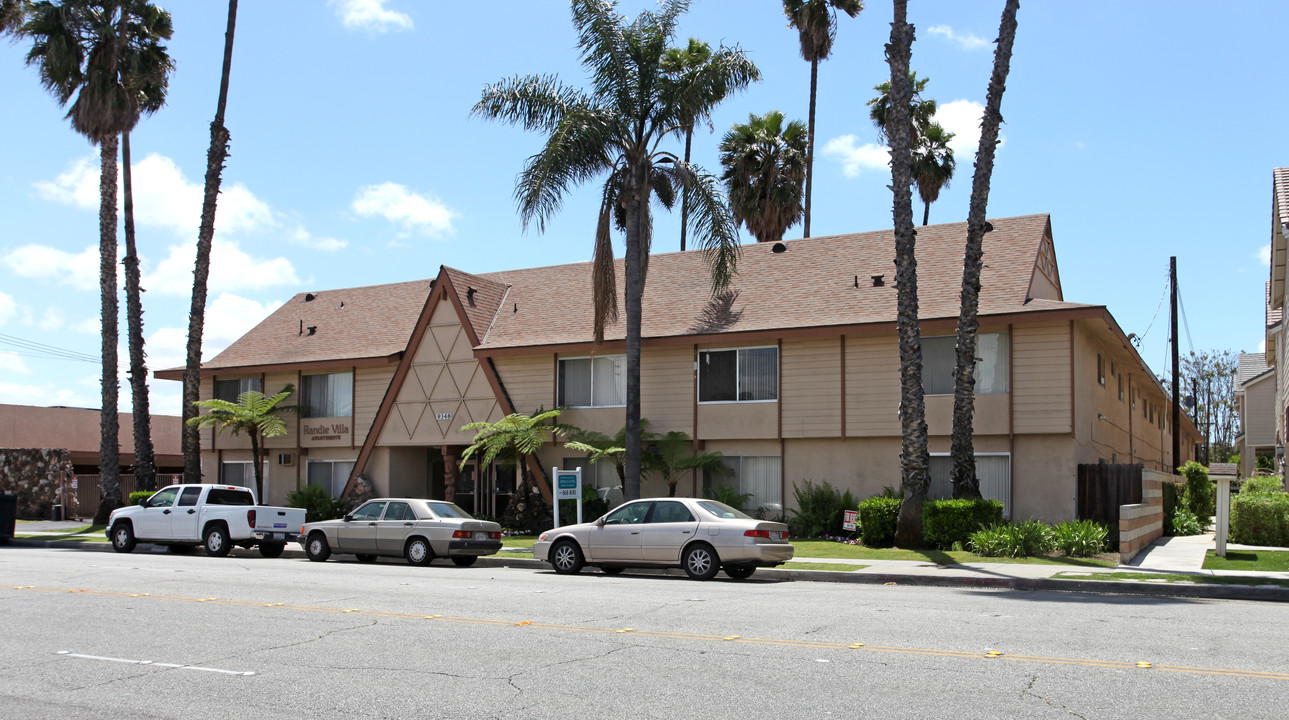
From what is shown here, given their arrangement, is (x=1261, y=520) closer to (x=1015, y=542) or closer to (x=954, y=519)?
(x=1015, y=542)

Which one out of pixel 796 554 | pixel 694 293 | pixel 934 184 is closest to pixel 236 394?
pixel 694 293

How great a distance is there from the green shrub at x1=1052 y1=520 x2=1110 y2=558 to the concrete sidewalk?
2.30 ft

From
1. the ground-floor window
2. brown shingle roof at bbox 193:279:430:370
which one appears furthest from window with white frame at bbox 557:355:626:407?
the ground-floor window

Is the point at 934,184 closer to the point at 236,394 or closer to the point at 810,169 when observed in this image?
the point at 810,169

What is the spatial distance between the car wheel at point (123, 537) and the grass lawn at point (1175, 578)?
19268mm

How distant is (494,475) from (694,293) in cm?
777

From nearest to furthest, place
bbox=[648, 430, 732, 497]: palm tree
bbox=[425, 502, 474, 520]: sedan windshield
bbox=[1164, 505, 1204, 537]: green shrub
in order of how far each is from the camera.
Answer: bbox=[425, 502, 474, 520]: sedan windshield < bbox=[648, 430, 732, 497]: palm tree < bbox=[1164, 505, 1204, 537]: green shrub

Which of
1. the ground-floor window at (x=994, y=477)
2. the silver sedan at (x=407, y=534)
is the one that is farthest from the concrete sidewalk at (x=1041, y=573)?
the ground-floor window at (x=994, y=477)

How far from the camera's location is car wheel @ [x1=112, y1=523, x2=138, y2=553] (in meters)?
24.1

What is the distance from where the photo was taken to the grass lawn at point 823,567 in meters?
17.6

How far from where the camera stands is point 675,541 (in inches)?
669

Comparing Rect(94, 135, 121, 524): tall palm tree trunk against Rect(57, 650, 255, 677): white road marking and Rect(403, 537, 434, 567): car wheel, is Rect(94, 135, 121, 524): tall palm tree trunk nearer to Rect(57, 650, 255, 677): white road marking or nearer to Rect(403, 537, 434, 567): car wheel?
Rect(403, 537, 434, 567): car wheel

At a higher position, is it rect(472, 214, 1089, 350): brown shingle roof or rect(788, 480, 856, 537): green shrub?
rect(472, 214, 1089, 350): brown shingle roof

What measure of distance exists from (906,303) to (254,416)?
1882cm
